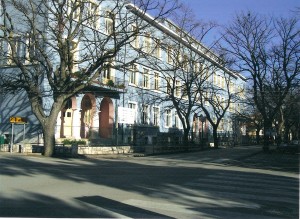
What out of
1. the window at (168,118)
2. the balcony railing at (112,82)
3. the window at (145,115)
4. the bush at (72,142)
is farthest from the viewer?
the window at (168,118)

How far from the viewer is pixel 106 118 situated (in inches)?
1444

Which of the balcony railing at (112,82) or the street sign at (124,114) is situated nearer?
the street sign at (124,114)

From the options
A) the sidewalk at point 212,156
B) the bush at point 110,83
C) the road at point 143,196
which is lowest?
the road at point 143,196

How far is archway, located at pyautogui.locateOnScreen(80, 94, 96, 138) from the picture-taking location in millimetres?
33844

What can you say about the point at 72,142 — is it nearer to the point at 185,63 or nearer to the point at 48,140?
A: the point at 48,140

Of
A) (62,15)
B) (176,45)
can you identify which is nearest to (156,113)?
(176,45)

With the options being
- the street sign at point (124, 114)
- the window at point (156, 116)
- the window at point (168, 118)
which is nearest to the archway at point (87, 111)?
the street sign at point (124, 114)

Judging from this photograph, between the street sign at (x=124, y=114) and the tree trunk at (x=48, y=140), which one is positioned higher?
the street sign at (x=124, y=114)

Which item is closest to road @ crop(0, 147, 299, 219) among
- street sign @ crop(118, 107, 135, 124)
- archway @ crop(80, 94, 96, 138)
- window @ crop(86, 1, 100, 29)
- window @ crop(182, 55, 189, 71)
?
window @ crop(86, 1, 100, 29)

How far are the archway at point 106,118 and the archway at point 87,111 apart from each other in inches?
67.8

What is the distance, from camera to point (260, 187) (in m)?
12.2

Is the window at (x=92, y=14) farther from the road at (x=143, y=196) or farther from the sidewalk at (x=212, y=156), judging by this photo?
the road at (x=143, y=196)

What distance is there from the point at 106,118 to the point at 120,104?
6.44ft

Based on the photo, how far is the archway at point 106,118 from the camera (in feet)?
118
